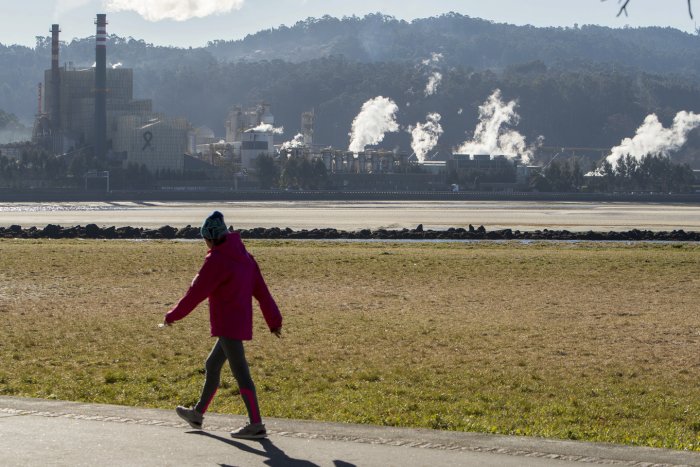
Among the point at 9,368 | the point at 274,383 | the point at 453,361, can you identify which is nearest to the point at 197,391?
the point at 274,383

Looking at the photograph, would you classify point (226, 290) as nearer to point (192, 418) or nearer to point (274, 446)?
point (192, 418)

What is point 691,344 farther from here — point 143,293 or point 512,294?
point 143,293

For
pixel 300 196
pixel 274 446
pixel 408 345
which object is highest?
pixel 300 196

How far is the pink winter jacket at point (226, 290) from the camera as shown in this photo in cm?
1302

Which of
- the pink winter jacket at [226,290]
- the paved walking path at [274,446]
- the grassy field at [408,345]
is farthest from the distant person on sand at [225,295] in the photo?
the grassy field at [408,345]

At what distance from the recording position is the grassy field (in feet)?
51.5

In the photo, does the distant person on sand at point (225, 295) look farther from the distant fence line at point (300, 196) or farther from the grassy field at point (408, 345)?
the distant fence line at point (300, 196)

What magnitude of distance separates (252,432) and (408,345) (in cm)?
949

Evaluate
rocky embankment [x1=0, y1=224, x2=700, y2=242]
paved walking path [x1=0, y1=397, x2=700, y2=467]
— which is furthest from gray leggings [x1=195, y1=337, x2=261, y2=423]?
rocky embankment [x1=0, y1=224, x2=700, y2=242]

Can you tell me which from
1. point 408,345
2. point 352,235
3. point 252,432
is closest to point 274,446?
point 252,432

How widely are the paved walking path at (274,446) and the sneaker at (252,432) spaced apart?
0.24 ft

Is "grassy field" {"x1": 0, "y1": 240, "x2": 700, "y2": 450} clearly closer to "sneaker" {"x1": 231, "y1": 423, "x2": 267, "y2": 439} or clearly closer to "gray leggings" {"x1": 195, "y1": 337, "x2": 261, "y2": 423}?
"gray leggings" {"x1": 195, "y1": 337, "x2": 261, "y2": 423}

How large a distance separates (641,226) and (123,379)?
76606 millimetres

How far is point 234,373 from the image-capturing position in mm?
13359
